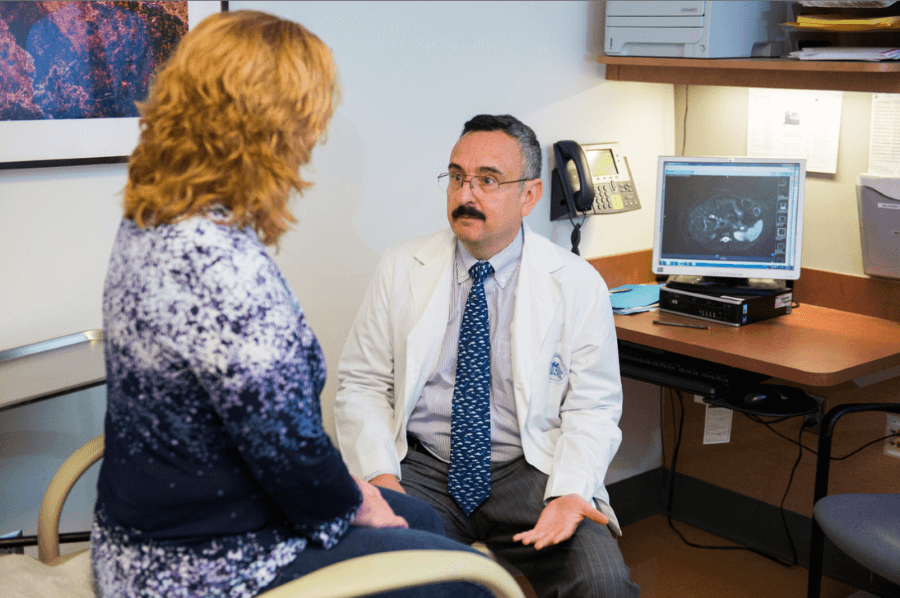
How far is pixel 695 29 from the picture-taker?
255 centimetres

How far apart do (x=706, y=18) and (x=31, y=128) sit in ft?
5.92

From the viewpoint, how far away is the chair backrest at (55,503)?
1416 mm

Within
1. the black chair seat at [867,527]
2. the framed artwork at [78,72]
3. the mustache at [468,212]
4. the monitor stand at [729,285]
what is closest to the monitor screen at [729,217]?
the monitor stand at [729,285]

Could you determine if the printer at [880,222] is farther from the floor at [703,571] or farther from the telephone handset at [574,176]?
the floor at [703,571]

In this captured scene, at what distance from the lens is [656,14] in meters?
2.63

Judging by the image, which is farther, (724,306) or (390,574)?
(724,306)

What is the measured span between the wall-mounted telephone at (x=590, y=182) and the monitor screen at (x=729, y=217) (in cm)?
22

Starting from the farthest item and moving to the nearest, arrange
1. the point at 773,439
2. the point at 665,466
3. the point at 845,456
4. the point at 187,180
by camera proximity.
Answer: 1. the point at 665,466
2. the point at 773,439
3. the point at 845,456
4. the point at 187,180

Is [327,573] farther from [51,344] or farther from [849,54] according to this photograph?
[849,54]

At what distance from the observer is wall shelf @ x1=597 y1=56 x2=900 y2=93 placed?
2.28m

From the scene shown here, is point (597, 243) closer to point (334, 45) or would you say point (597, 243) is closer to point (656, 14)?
point (656, 14)

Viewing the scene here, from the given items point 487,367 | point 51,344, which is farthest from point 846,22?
point 51,344

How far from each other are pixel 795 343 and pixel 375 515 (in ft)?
4.76

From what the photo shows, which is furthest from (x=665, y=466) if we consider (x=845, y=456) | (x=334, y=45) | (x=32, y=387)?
(x=32, y=387)
